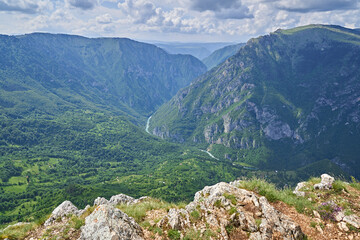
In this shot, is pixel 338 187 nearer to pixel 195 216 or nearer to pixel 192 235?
pixel 195 216

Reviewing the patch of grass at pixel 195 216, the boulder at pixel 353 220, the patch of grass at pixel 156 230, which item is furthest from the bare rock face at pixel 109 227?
the boulder at pixel 353 220

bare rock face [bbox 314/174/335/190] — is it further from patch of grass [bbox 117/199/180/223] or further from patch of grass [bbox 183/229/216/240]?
patch of grass [bbox 117/199/180/223]

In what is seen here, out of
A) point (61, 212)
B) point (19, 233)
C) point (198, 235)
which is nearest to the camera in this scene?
point (198, 235)

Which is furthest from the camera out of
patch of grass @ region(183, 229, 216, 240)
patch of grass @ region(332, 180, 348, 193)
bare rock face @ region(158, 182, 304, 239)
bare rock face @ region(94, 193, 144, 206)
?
bare rock face @ region(94, 193, 144, 206)

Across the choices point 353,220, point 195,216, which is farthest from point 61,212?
point 353,220

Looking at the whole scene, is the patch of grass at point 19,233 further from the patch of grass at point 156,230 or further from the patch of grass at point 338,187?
the patch of grass at point 338,187

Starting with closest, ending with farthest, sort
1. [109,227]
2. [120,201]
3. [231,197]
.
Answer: [109,227], [231,197], [120,201]

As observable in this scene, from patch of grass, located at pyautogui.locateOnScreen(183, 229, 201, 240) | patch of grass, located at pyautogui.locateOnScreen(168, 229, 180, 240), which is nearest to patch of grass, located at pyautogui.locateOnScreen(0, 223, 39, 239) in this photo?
patch of grass, located at pyautogui.locateOnScreen(168, 229, 180, 240)

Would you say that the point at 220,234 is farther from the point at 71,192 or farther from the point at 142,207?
the point at 71,192
